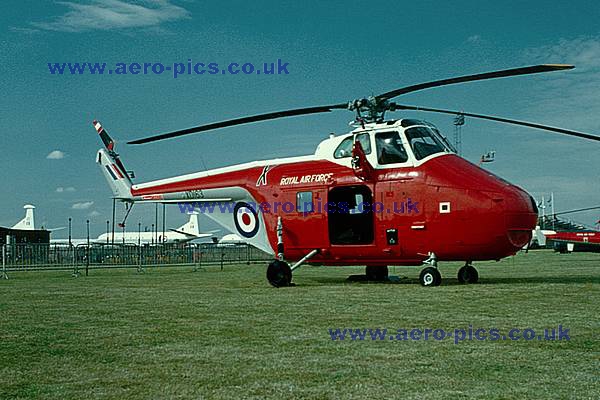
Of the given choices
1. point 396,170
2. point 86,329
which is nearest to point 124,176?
point 396,170

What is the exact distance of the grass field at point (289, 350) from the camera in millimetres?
5391

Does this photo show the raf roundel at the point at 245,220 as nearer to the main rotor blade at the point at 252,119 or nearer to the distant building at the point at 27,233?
the main rotor blade at the point at 252,119

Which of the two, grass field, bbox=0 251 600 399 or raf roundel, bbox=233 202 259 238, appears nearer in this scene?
grass field, bbox=0 251 600 399

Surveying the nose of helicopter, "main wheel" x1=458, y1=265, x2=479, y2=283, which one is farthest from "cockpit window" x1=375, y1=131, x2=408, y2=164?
"main wheel" x1=458, y1=265, x2=479, y2=283

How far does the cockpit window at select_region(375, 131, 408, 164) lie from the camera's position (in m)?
15.4

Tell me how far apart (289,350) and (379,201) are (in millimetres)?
8797

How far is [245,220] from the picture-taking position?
1845cm

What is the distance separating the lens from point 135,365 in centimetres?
638

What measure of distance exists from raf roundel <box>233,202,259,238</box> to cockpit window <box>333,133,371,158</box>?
123 inches

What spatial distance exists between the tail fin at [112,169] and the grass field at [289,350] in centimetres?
939

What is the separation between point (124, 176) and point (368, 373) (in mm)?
17296

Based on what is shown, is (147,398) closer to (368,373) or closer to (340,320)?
(368,373)

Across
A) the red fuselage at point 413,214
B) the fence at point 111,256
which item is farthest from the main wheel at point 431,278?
the fence at point 111,256

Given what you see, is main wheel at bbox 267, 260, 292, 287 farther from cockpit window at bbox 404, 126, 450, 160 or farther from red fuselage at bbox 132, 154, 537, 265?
cockpit window at bbox 404, 126, 450, 160
